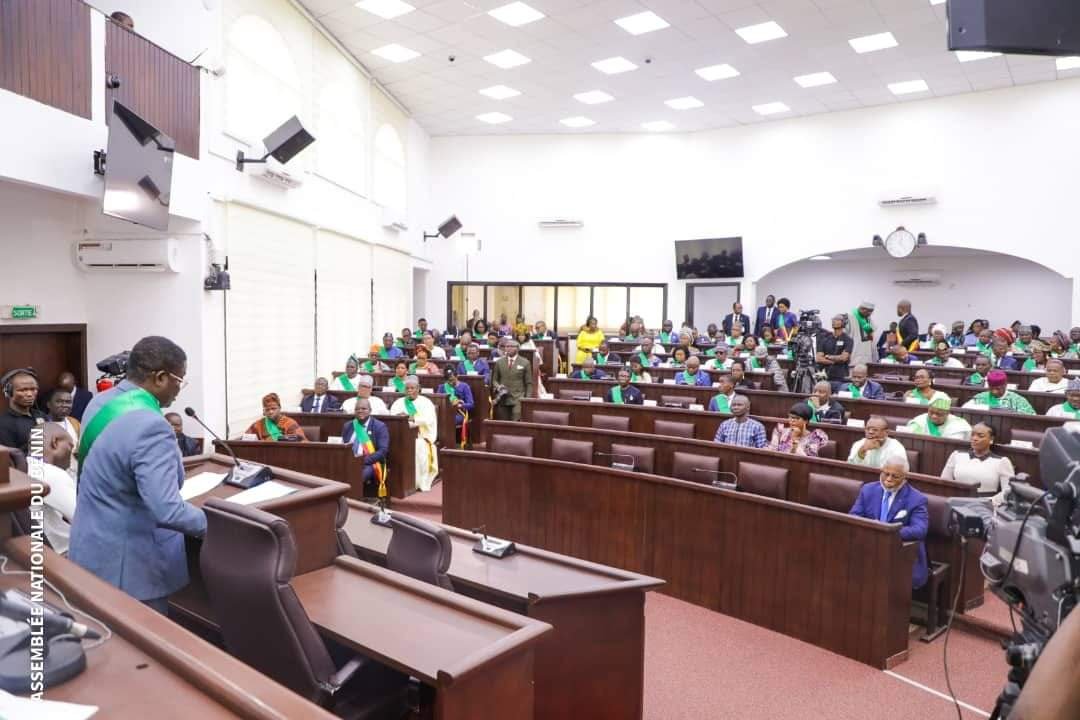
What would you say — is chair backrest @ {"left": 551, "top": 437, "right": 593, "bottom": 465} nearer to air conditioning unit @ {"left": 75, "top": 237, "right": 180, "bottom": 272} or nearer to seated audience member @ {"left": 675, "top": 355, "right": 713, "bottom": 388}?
seated audience member @ {"left": 675, "top": 355, "right": 713, "bottom": 388}

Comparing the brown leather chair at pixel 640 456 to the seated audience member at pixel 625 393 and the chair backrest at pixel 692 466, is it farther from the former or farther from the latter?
the seated audience member at pixel 625 393

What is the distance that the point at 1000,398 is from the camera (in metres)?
6.54

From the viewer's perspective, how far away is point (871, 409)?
22.1 feet

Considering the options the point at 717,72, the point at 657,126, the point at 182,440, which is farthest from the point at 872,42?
the point at 182,440

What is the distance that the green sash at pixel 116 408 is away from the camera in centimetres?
209

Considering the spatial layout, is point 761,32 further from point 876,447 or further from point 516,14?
point 876,447

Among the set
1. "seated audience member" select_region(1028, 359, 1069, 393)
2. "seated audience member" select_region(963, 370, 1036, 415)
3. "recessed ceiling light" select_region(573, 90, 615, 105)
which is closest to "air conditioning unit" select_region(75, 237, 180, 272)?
"seated audience member" select_region(963, 370, 1036, 415)

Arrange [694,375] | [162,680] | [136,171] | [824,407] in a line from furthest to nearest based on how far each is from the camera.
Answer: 1. [694,375]
2. [824,407]
3. [136,171]
4. [162,680]

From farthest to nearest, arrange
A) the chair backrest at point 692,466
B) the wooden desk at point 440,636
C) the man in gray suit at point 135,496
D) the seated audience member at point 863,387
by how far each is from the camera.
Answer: the seated audience member at point 863,387 → the chair backrest at point 692,466 → the man in gray suit at point 135,496 → the wooden desk at point 440,636

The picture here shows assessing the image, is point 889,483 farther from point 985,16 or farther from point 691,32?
point 691,32

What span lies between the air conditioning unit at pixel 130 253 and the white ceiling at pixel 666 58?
14.0 feet

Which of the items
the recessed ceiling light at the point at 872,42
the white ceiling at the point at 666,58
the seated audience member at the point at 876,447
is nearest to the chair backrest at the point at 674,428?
the seated audience member at the point at 876,447

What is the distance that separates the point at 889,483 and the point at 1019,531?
2638 mm

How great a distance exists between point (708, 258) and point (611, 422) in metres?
8.84
